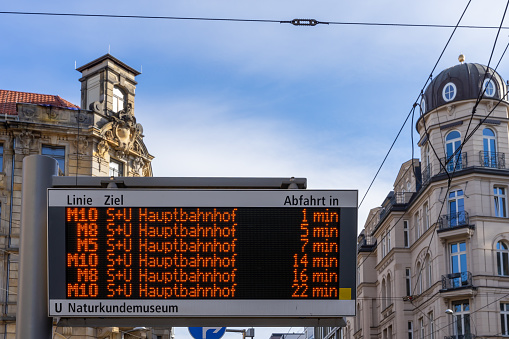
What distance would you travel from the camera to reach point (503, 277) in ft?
157

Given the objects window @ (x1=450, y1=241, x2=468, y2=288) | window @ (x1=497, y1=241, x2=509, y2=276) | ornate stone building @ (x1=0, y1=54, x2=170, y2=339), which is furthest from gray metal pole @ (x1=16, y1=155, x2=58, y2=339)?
window @ (x1=497, y1=241, x2=509, y2=276)

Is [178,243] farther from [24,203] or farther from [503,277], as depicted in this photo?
[503,277]

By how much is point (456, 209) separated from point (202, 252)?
134 ft

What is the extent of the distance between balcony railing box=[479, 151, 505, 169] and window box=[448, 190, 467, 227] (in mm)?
2116

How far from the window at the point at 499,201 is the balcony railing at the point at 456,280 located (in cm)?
403

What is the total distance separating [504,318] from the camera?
155ft

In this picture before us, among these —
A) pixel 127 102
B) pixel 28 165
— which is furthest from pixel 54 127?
pixel 28 165

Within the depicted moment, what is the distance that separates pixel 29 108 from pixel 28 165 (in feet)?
105

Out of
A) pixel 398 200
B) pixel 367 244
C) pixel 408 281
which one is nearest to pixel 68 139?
pixel 408 281

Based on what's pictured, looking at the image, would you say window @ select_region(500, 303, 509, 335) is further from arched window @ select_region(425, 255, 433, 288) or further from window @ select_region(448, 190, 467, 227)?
arched window @ select_region(425, 255, 433, 288)

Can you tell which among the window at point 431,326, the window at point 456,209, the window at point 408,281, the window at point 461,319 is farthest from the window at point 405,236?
the window at point 461,319

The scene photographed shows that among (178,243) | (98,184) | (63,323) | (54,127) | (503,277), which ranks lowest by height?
(63,323)

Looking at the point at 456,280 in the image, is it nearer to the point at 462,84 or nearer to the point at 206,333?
the point at 462,84

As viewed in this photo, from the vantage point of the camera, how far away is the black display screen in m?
11.0
